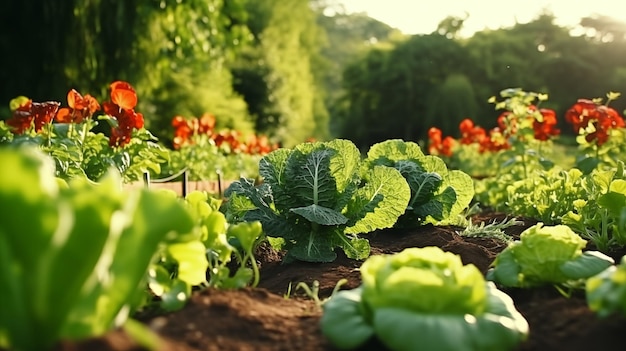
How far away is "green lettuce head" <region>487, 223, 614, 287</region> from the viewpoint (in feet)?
6.86

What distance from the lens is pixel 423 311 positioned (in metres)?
1.57

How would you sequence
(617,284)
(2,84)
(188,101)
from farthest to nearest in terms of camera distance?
1. (188,101)
2. (2,84)
3. (617,284)

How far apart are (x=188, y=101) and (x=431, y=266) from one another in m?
13.3

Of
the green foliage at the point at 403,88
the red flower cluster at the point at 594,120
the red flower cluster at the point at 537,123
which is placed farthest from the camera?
the green foliage at the point at 403,88

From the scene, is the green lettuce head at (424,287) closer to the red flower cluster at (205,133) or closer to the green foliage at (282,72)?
the red flower cluster at (205,133)

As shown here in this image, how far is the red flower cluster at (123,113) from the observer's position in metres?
3.85

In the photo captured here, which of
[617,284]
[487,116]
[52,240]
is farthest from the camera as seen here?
[487,116]

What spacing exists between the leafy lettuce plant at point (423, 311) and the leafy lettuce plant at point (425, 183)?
6.48 feet

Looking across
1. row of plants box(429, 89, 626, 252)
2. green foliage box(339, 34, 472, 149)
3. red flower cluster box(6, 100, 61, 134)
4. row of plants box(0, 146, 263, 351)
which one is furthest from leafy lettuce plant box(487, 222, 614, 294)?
green foliage box(339, 34, 472, 149)

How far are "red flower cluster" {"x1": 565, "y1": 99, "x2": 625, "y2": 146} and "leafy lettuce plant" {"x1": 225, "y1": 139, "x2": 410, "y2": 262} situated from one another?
2.60 meters

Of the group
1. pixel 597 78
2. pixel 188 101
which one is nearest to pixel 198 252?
pixel 188 101

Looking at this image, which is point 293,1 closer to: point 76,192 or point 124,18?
point 124,18

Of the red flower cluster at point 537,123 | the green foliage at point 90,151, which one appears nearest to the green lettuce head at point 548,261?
the green foliage at point 90,151

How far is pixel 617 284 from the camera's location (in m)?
1.54
